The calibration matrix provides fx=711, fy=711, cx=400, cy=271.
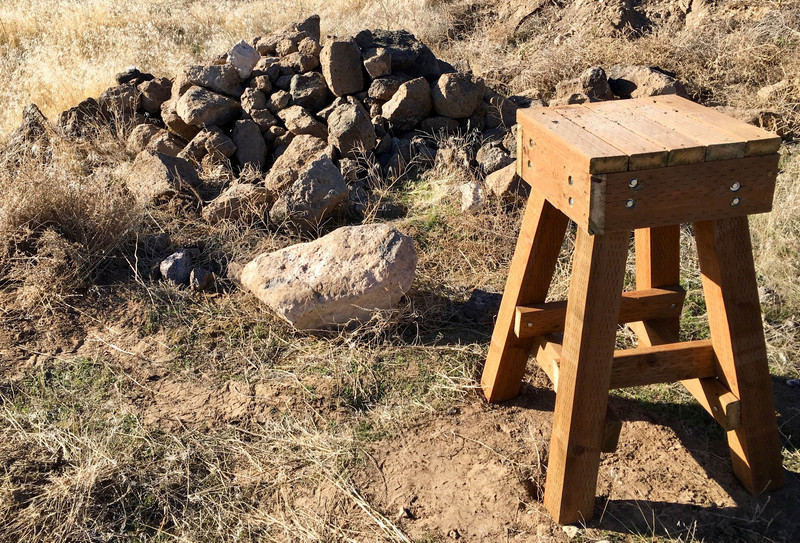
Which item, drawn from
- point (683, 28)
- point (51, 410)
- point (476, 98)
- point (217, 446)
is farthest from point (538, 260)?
point (683, 28)

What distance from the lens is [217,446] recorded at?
9.84ft

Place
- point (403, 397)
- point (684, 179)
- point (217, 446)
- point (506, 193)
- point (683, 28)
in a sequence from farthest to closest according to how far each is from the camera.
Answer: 1. point (683, 28)
2. point (506, 193)
3. point (403, 397)
4. point (217, 446)
5. point (684, 179)

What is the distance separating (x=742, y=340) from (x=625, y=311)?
1.65 ft

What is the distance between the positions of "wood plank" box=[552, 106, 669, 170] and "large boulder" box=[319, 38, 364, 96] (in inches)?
137

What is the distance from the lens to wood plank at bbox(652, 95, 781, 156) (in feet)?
6.82

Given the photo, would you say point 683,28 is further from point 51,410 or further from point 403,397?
point 51,410

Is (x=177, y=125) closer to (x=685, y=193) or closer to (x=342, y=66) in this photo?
(x=342, y=66)

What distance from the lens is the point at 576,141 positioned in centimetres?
217

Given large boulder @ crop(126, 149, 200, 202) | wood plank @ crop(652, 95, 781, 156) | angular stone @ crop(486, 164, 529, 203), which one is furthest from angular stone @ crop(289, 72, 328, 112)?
wood plank @ crop(652, 95, 781, 156)

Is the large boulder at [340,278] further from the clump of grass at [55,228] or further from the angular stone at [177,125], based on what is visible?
the angular stone at [177,125]

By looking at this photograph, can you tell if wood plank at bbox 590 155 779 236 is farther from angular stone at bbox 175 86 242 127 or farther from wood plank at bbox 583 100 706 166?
angular stone at bbox 175 86 242 127

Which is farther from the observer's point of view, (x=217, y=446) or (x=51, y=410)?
(x=51, y=410)

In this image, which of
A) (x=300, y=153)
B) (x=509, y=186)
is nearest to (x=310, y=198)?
(x=300, y=153)

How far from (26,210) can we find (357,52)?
2831 mm
